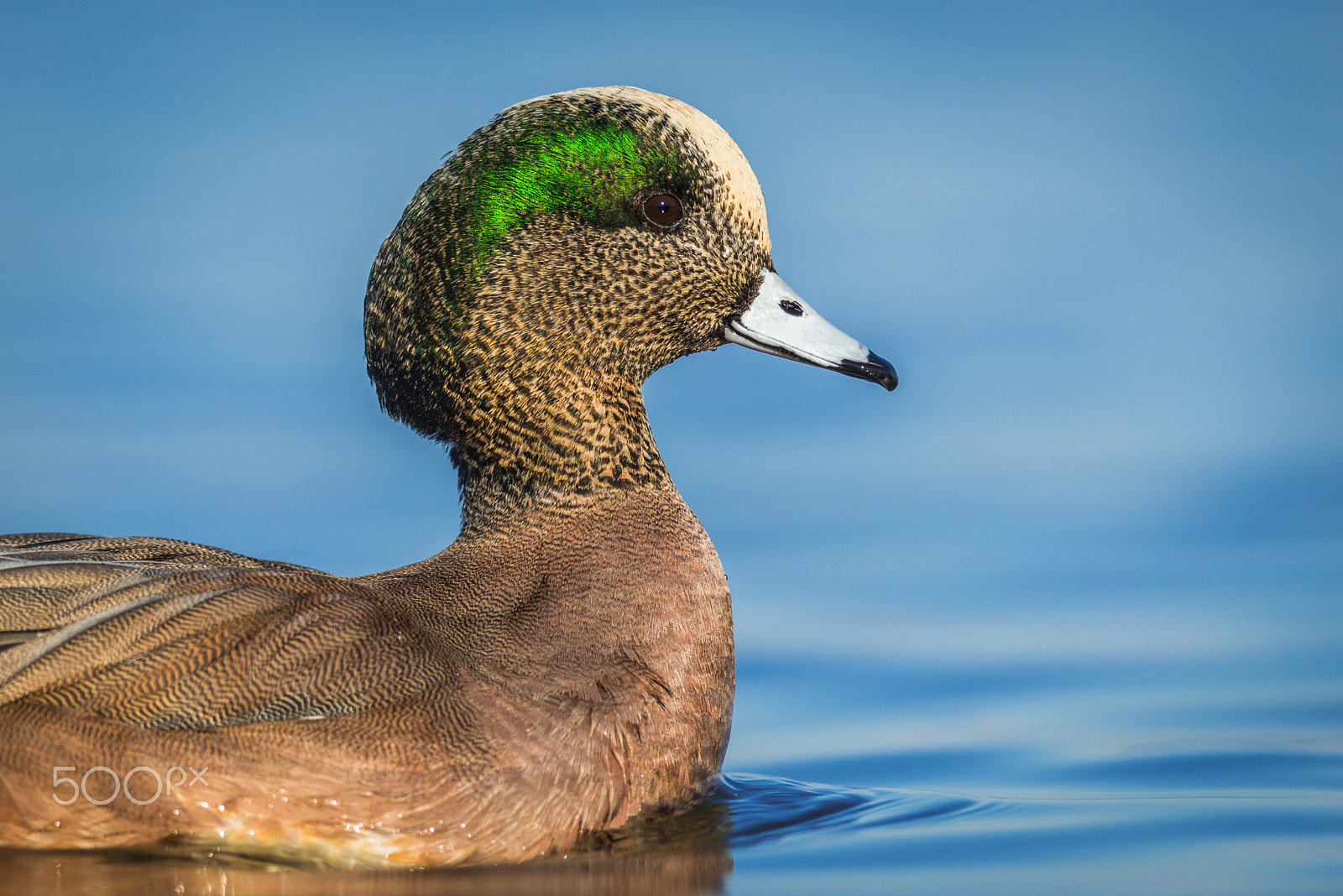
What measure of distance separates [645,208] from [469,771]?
1.63m

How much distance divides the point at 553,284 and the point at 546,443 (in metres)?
0.42

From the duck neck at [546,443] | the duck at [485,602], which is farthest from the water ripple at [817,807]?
the duck neck at [546,443]

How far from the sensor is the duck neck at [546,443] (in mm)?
4309

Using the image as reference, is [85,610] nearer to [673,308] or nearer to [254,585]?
[254,585]

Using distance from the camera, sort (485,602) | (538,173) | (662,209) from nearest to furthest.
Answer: (485,602), (538,173), (662,209)

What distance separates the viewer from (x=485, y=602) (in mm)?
4004

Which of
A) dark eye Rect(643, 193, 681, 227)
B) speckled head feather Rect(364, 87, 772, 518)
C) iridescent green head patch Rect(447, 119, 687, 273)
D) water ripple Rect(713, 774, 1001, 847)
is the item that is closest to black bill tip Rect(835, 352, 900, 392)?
speckled head feather Rect(364, 87, 772, 518)

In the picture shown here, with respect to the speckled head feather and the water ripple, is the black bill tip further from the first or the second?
the water ripple

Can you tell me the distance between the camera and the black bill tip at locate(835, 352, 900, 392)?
4.46 m

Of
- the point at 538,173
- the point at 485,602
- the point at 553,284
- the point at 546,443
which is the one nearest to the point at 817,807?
the point at 485,602

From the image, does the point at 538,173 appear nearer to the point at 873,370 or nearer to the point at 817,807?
the point at 873,370

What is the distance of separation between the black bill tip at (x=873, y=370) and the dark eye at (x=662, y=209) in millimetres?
608

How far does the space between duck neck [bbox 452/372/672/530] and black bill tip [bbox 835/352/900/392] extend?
0.63 metres

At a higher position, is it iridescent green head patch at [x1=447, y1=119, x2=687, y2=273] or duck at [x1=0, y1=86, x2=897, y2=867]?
iridescent green head patch at [x1=447, y1=119, x2=687, y2=273]
